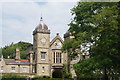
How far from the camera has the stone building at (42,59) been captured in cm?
3753

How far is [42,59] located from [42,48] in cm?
175

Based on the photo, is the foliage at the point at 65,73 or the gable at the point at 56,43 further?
the gable at the point at 56,43

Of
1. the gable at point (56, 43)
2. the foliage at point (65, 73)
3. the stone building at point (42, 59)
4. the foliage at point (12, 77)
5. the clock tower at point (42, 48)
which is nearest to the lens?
the foliage at point (12, 77)

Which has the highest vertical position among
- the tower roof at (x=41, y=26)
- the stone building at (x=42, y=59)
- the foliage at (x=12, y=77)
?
the tower roof at (x=41, y=26)

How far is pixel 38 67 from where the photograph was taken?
3769 cm

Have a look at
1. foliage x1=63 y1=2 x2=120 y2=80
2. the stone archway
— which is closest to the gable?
the stone archway

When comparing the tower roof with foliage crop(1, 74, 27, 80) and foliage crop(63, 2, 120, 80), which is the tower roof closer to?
foliage crop(1, 74, 27, 80)

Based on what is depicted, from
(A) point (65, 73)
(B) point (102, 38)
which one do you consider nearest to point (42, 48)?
(A) point (65, 73)

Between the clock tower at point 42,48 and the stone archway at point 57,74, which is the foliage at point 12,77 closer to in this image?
the clock tower at point 42,48

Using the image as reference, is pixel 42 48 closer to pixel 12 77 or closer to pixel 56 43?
pixel 56 43

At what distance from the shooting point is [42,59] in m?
→ 38.4

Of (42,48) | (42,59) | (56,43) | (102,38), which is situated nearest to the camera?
(102,38)

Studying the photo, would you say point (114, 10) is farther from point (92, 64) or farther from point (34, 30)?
point (34, 30)

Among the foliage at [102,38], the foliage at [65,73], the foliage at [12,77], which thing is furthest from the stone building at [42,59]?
the foliage at [102,38]
